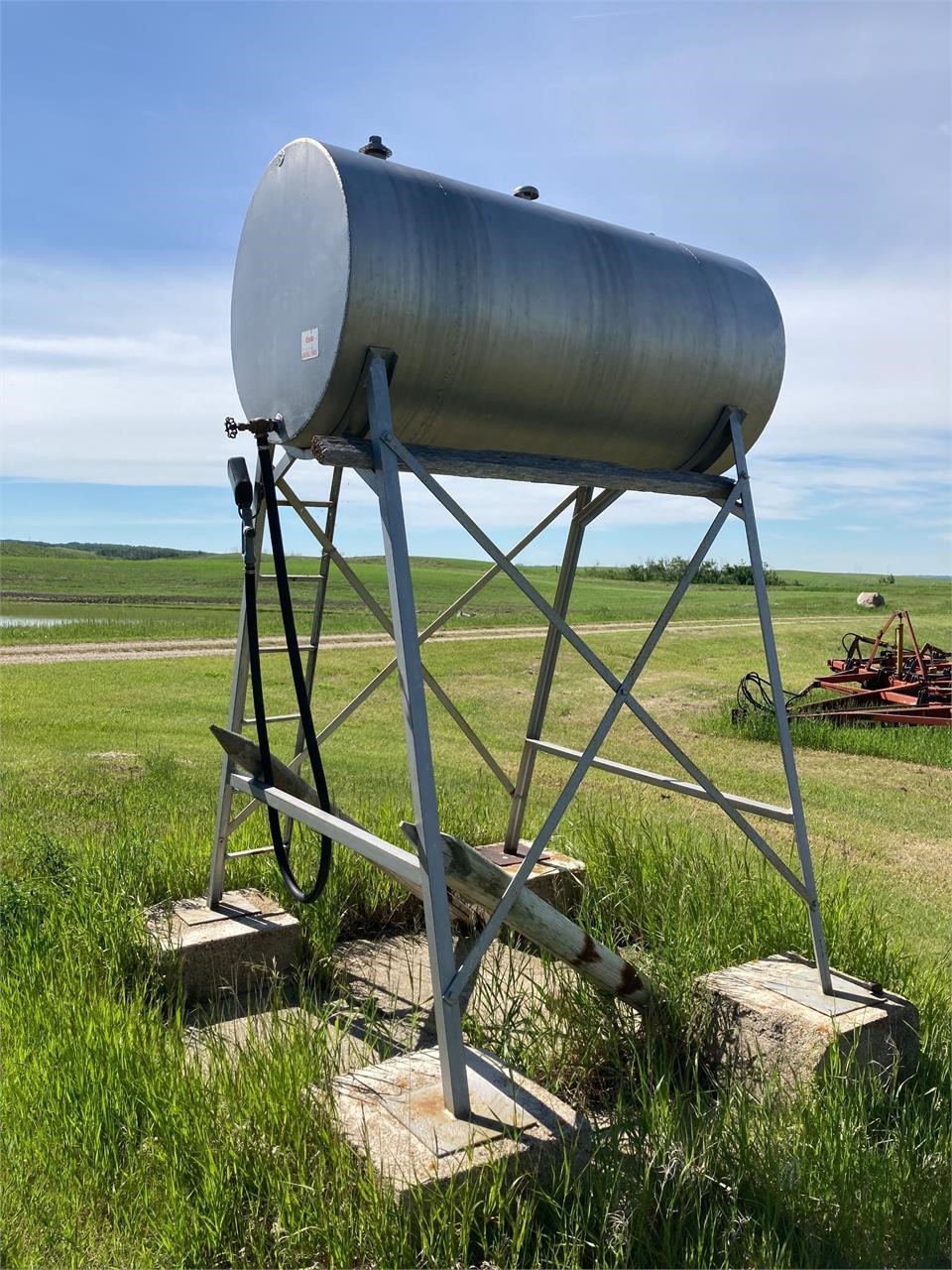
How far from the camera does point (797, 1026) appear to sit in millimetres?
4859

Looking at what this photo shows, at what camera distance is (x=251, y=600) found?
5.80 meters

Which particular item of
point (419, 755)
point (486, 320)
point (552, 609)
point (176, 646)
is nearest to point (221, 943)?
point (419, 755)

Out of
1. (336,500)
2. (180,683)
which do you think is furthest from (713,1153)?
(180,683)

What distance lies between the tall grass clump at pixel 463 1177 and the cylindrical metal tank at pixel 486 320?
9.25 feet

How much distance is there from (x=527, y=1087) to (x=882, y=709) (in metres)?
12.8

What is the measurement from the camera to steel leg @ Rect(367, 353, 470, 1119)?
13.5ft

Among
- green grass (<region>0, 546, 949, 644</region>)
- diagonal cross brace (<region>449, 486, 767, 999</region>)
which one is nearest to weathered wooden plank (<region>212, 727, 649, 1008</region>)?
diagonal cross brace (<region>449, 486, 767, 999</region>)

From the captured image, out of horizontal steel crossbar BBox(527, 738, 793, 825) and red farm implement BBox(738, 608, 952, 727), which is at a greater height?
horizontal steel crossbar BBox(527, 738, 793, 825)

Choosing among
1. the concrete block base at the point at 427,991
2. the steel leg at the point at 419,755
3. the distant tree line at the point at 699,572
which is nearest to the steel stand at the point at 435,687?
the steel leg at the point at 419,755

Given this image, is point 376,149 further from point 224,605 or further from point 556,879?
point 224,605

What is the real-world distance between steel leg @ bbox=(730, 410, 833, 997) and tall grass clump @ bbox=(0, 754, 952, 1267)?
1.85 feet

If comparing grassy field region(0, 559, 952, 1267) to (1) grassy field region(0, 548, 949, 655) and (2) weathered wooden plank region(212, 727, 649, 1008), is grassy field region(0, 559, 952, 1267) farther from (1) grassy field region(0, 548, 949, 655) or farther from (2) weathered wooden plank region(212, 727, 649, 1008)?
(1) grassy field region(0, 548, 949, 655)

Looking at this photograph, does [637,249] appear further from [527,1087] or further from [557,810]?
[527,1087]

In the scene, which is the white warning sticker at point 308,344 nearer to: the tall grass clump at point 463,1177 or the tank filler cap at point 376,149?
the tank filler cap at point 376,149
